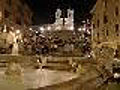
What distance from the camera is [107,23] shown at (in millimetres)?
36781

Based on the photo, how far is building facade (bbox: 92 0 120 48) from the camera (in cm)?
3388

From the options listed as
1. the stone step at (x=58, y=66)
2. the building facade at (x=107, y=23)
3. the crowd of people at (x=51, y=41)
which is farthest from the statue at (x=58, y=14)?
the stone step at (x=58, y=66)

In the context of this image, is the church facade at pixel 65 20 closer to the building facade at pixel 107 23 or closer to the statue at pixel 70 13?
the statue at pixel 70 13

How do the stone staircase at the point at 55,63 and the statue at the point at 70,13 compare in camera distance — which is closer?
the stone staircase at the point at 55,63

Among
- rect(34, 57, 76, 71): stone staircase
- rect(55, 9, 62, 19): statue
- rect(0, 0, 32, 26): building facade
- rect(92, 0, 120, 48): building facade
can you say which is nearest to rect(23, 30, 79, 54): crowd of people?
rect(0, 0, 32, 26): building facade

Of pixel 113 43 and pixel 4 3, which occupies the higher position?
pixel 4 3

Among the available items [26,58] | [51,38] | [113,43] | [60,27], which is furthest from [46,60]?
[60,27]

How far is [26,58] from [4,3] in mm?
24463

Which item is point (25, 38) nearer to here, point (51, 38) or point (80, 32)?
point (51, 38)

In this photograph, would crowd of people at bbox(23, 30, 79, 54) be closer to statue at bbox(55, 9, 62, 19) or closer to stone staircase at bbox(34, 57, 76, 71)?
statue at bbox(55, 9, 62, 19)

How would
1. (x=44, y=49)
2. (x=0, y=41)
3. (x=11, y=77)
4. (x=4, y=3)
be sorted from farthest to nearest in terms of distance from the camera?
(x=4, y=3), (x=44, y=49), (x=0, y=41), (x=11, y=77)

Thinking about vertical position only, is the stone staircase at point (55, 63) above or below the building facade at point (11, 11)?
below

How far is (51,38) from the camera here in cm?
4216

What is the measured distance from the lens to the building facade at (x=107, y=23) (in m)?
33.9
